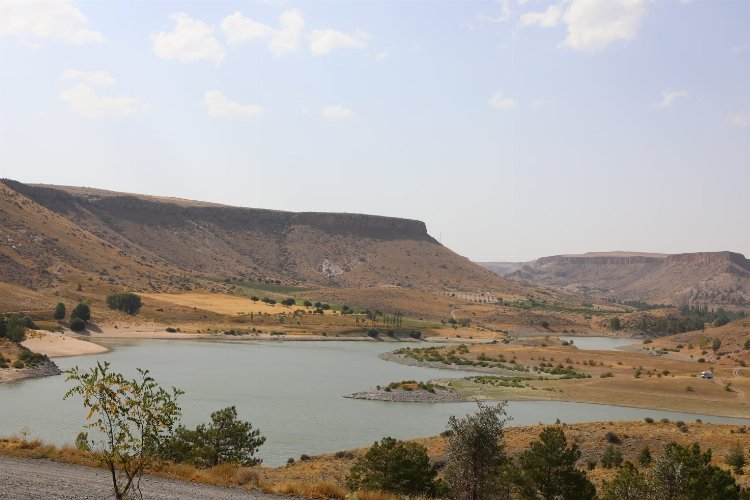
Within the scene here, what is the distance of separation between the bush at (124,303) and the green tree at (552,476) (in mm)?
108920

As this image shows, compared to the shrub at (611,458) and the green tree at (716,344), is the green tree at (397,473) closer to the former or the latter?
the shrub at (611,458)

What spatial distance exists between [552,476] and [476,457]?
474 cm

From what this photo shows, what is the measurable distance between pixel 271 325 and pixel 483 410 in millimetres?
113496

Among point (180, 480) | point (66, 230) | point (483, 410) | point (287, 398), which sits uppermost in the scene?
point (66, 230)

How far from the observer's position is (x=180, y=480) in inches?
660

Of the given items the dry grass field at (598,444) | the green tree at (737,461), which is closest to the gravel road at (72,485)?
the dry grass field at (598,444)

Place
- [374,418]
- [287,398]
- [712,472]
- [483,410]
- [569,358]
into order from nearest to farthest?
[712,472], [483,410], [374,418], [287,398], [569,358]

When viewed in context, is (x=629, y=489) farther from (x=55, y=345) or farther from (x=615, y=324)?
(x=615, y=324)

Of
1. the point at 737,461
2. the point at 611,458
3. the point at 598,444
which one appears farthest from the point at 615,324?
the point at 737,461

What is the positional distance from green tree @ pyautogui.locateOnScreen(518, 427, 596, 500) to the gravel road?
11144mm

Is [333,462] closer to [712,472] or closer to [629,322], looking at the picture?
[712,472]

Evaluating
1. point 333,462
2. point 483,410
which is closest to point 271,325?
point 333,462

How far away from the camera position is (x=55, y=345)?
8294cm

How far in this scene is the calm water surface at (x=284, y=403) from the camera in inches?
1702
